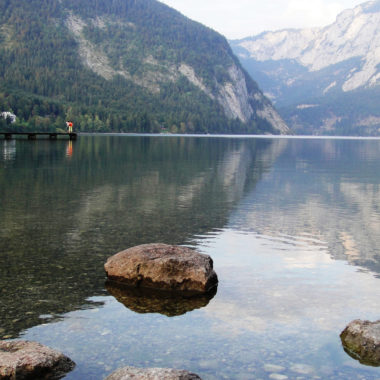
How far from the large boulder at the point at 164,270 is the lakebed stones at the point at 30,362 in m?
5.28

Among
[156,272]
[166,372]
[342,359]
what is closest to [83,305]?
[156,272]

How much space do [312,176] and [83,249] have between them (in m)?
39.2

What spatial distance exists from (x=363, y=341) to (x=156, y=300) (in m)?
5.85

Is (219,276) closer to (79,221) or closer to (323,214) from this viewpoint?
(79,221)

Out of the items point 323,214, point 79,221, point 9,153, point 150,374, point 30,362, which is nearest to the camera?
point 150,374

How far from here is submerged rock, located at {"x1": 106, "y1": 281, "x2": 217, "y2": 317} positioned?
14570mm

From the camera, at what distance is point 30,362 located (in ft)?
33.5

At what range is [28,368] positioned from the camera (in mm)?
10164

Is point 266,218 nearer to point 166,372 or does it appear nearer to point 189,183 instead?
point 189,183

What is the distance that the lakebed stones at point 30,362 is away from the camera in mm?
10062

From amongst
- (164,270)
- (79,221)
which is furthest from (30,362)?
(79,221)

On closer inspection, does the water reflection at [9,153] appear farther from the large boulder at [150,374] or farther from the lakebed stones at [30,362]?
the large boulder at [150,374]

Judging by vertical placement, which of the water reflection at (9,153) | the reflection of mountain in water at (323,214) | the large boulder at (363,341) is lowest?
the water reflection at (9,153)

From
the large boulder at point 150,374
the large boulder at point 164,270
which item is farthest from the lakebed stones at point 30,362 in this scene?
the large boulder at point 164,270
